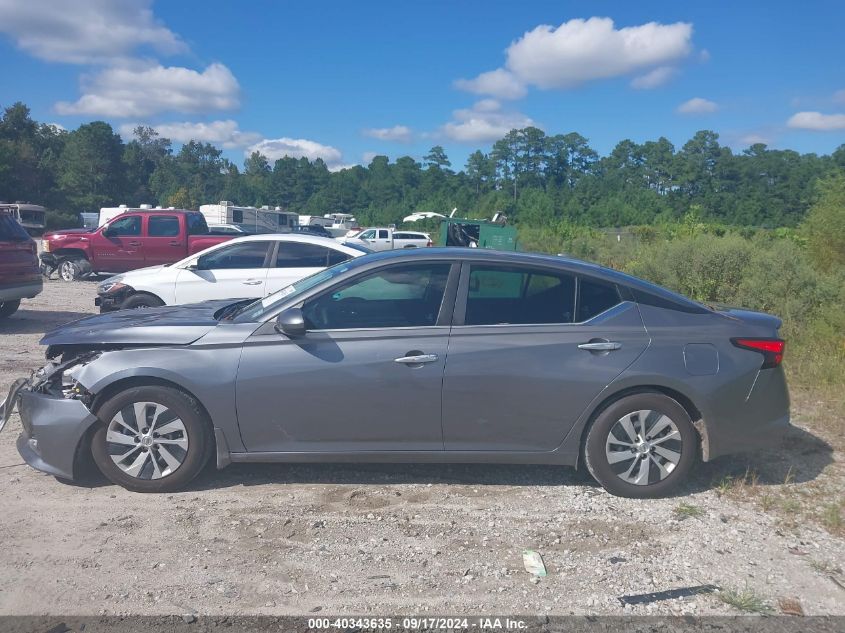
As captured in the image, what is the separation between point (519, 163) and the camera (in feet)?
305

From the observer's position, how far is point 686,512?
474 centimetres

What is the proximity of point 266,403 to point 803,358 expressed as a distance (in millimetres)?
7062

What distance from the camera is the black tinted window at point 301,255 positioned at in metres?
10.0

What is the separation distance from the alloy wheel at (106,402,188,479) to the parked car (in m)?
7.52

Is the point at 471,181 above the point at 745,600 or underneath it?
above

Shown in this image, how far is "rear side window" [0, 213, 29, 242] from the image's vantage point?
11.0 metres

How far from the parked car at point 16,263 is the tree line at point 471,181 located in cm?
3757

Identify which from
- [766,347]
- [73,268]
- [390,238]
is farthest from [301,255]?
[390,238]

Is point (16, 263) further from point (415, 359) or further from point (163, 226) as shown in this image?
point (415, 359)

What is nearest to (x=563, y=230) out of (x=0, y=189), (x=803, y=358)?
(x=803, y=358)

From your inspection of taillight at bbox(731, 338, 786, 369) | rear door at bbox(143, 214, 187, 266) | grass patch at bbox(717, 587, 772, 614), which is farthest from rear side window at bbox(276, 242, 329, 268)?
rear door at bbox(143, 214, 187, 266)

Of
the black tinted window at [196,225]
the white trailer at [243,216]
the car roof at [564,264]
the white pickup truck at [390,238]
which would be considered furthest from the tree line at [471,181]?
the car roof at [564,264]

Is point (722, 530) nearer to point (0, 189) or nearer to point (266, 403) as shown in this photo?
point (266, 403)

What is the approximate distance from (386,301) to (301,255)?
5.28 m
